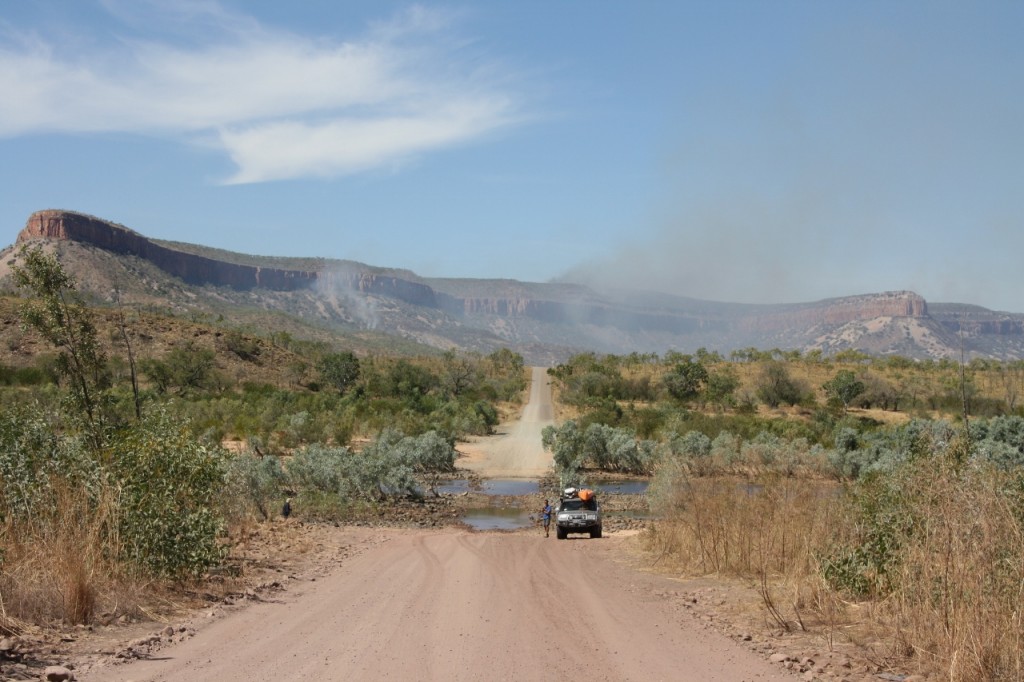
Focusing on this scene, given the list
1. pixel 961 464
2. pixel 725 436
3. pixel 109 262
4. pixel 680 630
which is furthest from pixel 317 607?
pixel 109 262

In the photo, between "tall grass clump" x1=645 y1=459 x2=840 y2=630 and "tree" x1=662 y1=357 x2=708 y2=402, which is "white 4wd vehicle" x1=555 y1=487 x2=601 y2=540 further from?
"tree" x1=662 y1=357 x2=708 y2=402

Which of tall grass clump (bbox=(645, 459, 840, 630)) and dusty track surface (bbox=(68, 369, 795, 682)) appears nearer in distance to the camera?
dusty track surface (bbox=(68, 369, 795, 682))

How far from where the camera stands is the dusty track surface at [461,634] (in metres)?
8.12

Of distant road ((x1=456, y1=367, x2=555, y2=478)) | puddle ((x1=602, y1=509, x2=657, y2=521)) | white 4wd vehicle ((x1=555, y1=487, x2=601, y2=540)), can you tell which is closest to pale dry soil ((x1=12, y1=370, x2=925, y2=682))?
white 4wd vehicle ((x1=555, y1=487, x2=601, y2=540))

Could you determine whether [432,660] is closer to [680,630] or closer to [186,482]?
[680,630]

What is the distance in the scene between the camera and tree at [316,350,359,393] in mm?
81875

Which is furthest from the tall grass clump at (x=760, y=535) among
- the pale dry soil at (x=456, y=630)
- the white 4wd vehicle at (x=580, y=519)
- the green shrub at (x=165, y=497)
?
the green shrub at (x=165, y=497)

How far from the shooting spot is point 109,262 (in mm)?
143500

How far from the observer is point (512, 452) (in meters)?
52.2

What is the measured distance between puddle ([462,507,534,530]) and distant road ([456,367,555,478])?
460 inches

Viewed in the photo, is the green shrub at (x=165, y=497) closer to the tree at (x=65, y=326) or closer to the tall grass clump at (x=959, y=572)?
the tree at (x=65, y=326)

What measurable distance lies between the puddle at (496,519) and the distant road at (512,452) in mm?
11676

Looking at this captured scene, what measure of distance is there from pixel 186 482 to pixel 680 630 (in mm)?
7604

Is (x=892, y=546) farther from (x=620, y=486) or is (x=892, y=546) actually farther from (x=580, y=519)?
(x=620, y=486)
